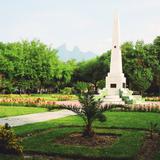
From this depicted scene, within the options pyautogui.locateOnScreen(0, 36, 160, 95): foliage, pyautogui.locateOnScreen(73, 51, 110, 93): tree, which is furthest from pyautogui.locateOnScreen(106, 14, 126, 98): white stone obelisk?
pyautogui.locateOnScreen(73, 51, 110, 93): tree

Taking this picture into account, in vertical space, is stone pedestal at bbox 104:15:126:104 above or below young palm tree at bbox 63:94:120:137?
above

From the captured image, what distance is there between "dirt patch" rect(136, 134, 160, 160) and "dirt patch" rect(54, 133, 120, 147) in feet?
3.90

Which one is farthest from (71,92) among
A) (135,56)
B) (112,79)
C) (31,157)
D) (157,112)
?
(31,157)

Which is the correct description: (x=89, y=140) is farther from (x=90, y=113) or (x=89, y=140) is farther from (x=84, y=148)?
(x=84, y=148)

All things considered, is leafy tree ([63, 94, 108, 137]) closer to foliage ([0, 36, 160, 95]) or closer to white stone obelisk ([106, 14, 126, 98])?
white stone obelisk ([106, 14, 126, 98])

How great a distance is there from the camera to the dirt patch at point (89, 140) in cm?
1280

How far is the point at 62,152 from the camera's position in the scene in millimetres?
11281

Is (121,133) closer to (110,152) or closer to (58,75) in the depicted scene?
(110,152)

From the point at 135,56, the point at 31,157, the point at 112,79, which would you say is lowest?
the point at 31,157

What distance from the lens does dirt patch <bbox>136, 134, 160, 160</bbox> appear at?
36.6 ft

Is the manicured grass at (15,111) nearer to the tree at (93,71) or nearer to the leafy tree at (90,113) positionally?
the leafy tree at (90,113)

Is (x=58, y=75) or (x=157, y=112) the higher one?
(x=58, y=75)

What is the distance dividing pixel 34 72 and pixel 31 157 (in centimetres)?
5710

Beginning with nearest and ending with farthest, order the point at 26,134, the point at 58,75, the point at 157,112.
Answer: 1. the point at 26,134
2. the point at 157,112
3. the point at 58,75
